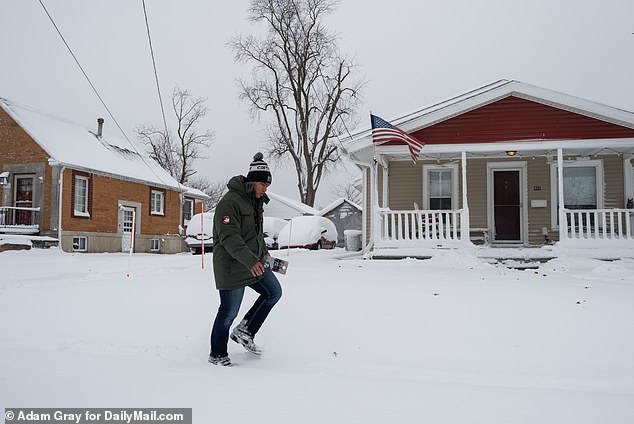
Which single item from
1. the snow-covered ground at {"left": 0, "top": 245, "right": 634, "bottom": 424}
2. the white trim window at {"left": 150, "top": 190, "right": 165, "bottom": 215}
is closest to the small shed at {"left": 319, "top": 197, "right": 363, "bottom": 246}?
the white trim window at {"left": 150, "top": 190, "right": 165, "bottom": 215}

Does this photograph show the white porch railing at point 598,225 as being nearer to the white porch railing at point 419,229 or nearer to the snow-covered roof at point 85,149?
the white porch railing at point 419,229

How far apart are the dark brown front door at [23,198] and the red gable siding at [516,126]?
A: 15337 millimetres

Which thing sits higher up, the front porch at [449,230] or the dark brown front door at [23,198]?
the dark brown front door at [23,198]

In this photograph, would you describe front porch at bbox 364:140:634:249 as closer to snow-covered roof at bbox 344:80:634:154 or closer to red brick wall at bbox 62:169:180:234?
snow-covered roof at bbox 344:80:634:154

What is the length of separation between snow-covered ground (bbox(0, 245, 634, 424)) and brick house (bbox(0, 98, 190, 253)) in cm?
1231

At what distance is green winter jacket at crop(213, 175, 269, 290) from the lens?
162 inches

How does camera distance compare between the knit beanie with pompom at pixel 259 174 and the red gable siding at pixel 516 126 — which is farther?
the red gable siding at pixel 516 126

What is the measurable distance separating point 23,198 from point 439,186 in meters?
15.9

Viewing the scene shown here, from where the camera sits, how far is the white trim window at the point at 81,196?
21.1 meters

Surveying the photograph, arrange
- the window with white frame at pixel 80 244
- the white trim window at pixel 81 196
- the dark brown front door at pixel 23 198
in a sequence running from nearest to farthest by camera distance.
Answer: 1. the dark brown front door at pixel 23 198
2. the window with white frame at pixel 80 244
3. the white trim window at pixel 81 196

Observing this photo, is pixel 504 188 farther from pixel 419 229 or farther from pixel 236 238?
pixel 236 238

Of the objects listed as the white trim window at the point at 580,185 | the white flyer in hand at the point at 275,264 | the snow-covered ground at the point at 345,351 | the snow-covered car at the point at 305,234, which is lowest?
the snow-covered ground at the point at 345,351

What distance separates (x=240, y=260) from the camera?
13.4 feet

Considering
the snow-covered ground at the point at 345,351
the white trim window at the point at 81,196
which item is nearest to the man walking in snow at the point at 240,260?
the snow-covered ground at the point at 345,351
